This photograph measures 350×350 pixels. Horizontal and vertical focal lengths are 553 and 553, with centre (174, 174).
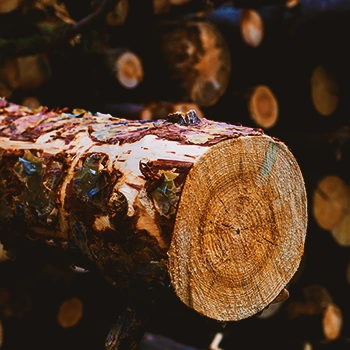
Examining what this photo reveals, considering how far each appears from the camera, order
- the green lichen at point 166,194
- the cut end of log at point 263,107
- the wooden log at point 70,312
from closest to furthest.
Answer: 1. the green lichen at point 166,194
2. the wooden log at point 70,312
3. the cut end of log at point 263,107

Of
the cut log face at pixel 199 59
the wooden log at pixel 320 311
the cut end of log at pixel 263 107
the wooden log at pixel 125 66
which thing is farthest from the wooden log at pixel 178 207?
the wooden log at pixel 320 311

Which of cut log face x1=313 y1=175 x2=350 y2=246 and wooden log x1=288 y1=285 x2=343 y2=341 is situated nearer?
wooden log x1=288 y1=285 x2=343 y2=341

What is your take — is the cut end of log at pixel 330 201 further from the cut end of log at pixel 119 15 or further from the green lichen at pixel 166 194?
the green lichen at pixel 166 194

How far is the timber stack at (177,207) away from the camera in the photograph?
1.06 metres

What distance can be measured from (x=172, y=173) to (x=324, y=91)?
2.22m

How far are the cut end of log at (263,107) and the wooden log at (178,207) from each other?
4.81 feet

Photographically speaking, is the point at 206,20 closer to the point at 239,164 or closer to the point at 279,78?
the point at 279,78

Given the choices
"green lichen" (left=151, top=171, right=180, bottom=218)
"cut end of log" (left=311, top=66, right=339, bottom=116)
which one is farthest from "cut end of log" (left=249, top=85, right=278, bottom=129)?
"green lichen" (left=151, top=171, right=180, bottom=218)

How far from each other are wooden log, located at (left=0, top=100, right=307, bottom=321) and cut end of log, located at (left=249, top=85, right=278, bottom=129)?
1465 millimetres

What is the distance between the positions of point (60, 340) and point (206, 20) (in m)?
1.67

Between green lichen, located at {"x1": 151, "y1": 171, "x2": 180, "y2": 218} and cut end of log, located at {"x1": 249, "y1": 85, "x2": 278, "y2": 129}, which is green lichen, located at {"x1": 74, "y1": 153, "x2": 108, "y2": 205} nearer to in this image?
green lichen, located at {"x1": 151, "y1": 171, "x2": 180, "y2": 218}

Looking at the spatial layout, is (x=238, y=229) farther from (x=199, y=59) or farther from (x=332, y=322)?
(x=332, y=322)

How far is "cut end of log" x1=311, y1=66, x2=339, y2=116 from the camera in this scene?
302 centimetres

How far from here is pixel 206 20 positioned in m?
2.71
